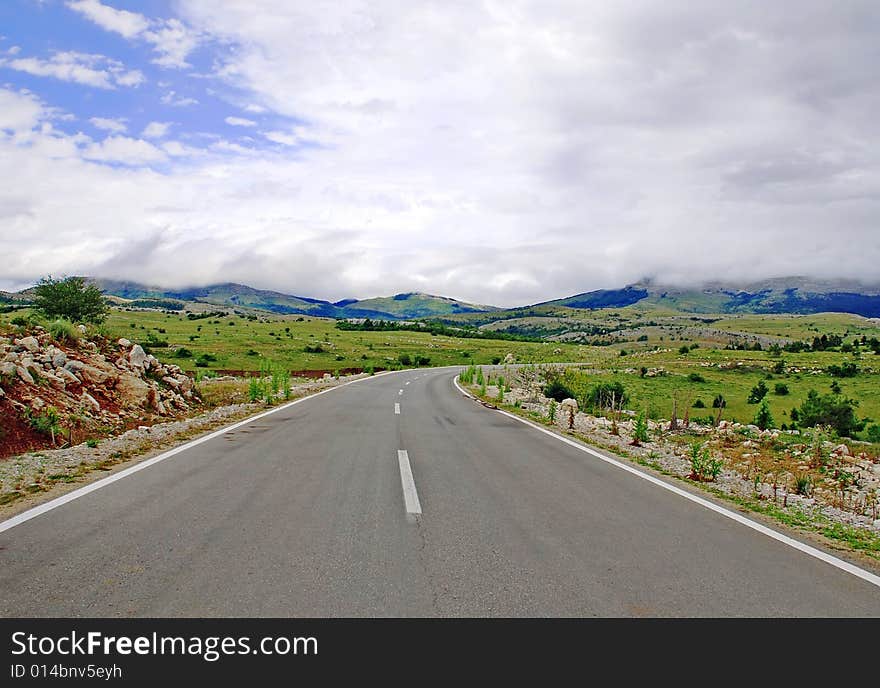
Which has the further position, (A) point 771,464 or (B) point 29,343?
(B) point 29,343

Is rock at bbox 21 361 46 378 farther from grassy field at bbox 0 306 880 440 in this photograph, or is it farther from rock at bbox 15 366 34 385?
grassy field at bbox 0 306 880 440

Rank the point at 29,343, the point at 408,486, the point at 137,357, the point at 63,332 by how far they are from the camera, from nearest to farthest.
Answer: the point at 408,486 < the point at 29,343 < the point at 63,332 < the point at 137,357

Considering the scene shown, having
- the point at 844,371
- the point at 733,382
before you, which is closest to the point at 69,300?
the point at 733,382

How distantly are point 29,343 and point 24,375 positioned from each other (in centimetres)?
237

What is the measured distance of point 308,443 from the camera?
12055mm

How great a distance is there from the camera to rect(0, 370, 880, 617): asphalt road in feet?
14.4

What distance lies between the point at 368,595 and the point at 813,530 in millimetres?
5681

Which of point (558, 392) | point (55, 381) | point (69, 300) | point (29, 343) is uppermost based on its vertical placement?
point (69, 300)

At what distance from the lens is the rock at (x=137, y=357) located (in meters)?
17.3

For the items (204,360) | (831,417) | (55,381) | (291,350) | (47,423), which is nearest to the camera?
(47,423)

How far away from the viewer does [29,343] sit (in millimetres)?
14203

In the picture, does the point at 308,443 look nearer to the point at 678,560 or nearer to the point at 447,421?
the point at 447,421

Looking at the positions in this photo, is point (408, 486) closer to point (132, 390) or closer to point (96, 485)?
point (96, 485)

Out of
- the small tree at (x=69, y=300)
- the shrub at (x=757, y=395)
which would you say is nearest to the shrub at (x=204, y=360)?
the small tree at (x=69, y=300)
